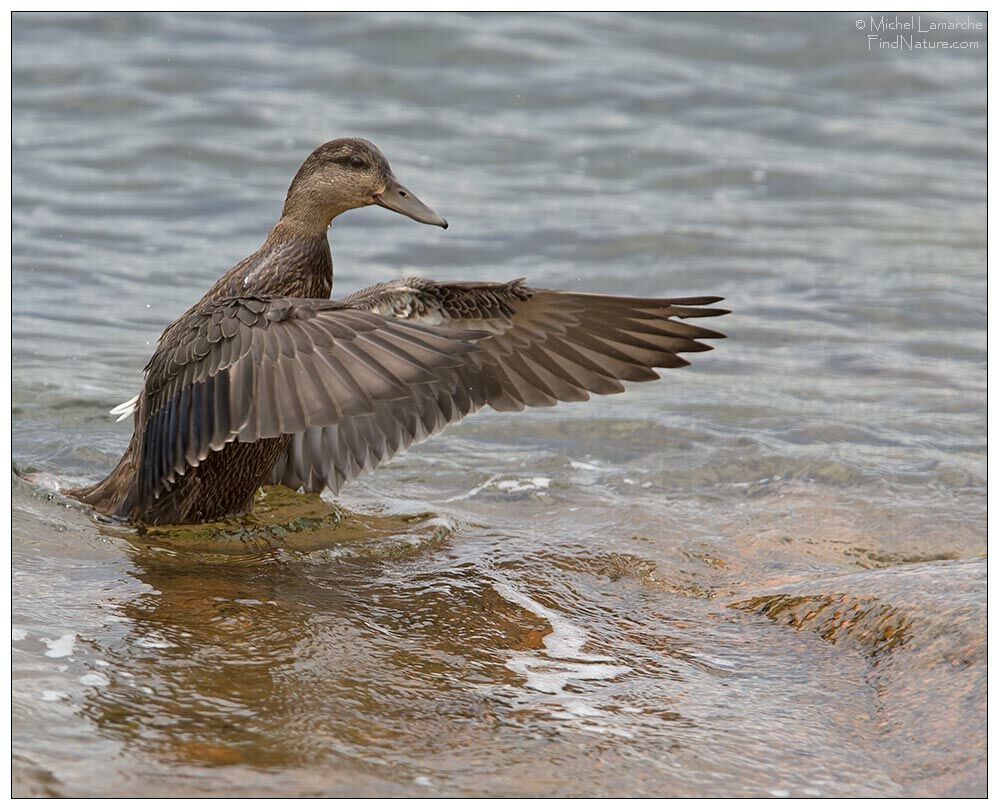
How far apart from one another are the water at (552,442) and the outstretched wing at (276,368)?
56 cm

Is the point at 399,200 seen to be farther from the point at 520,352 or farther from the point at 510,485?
the point at 510,485

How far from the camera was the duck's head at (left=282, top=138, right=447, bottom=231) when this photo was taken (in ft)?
20.0

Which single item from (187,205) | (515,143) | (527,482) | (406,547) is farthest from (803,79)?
(406,547)

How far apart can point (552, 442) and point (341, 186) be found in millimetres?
2054

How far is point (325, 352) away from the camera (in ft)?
15.4

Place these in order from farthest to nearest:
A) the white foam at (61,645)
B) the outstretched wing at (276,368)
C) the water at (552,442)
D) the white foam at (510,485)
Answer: the white foam at (510,485)
the outstretched wing at (276,368)
the white foam at (61,645)
the water at (552,442)

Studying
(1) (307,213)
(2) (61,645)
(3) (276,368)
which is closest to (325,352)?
(3) (276,368)

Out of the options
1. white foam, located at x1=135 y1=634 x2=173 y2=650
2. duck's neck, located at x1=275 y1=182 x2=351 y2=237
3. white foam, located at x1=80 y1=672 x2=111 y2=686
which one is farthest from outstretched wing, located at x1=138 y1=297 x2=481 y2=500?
white foam, located at x1=80 y1=672 x2=111 y2=686

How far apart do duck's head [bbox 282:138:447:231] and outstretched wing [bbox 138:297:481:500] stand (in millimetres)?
956

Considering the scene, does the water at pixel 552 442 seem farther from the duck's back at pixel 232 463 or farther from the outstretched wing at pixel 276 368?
the outstretched wing at pixel 276 368

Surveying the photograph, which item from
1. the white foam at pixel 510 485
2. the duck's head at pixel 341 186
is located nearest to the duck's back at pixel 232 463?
the duck's head at pixel 341 186

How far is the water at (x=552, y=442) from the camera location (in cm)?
373

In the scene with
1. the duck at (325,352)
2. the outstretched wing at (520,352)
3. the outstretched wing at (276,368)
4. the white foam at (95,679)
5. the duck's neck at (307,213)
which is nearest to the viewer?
the white foam at (95,679)

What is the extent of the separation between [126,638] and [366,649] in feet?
2.36
